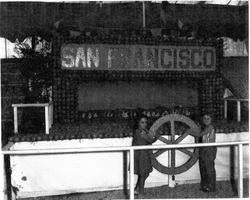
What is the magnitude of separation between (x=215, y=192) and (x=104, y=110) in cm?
410

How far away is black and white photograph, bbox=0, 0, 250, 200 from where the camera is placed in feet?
21.7

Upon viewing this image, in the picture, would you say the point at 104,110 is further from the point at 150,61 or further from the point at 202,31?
the point at 202,31

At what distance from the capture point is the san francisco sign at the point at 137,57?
8211 mm

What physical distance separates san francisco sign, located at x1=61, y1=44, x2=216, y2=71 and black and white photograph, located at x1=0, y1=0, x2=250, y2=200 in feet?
0.08

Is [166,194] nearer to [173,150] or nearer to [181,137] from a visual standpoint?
[173,150]

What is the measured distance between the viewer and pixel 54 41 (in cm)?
810

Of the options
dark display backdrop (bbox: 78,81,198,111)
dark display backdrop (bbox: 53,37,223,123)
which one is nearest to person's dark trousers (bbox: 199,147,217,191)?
dark display backdrop (bbox: 53,37,223,123)

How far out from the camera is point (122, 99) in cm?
1069

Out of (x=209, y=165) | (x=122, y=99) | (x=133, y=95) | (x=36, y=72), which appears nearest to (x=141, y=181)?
(x=209, y=165)

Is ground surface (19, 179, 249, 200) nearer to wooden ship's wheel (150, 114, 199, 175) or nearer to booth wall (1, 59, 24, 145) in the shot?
wooden ship's wheel (150, 114, 199, 175)

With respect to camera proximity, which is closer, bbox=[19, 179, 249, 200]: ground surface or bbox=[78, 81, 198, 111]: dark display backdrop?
bbox=[19, 179, 249, 200]: ground surface

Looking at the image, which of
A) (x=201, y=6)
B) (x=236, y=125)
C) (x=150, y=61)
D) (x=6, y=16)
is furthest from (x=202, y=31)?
(x=6, y=16)

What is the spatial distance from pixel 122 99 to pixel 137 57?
2.43m

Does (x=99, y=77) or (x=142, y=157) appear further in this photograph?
(x=99, y=77)
